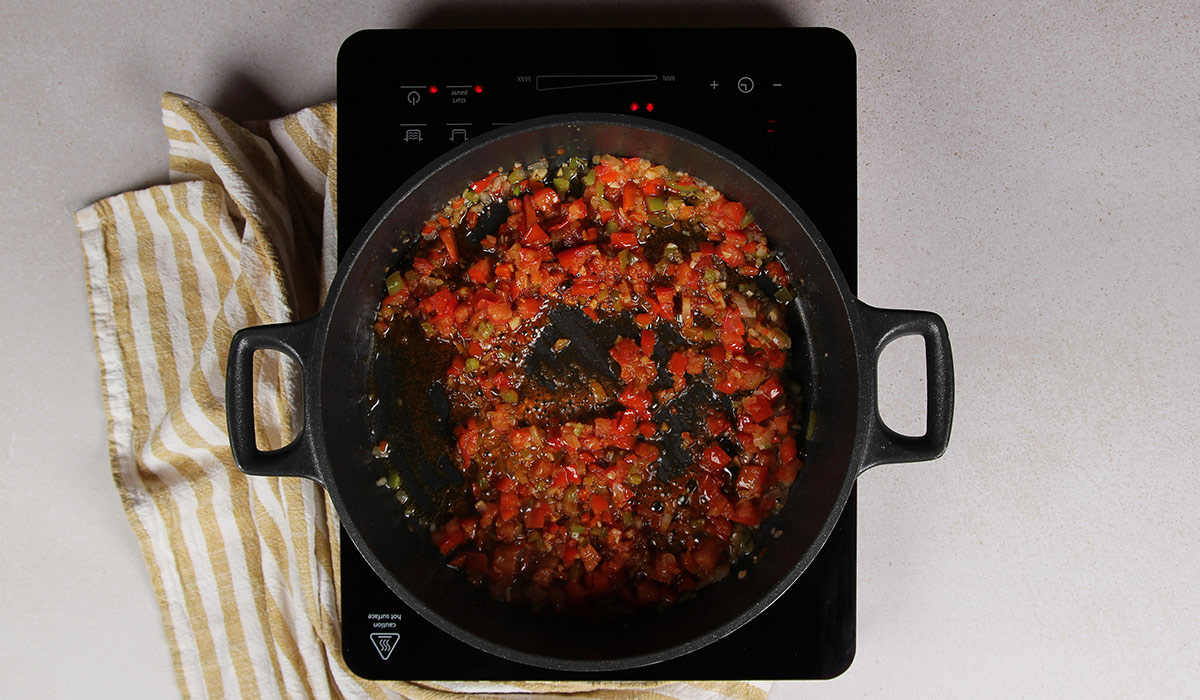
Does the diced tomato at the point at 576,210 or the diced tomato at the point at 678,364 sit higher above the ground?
the diced tomato at the point at 576,210

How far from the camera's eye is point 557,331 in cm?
116

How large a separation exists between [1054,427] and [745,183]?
0.62 metres

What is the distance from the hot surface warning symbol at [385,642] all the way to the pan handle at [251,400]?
303 mm

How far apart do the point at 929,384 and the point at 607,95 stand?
23.0 inches

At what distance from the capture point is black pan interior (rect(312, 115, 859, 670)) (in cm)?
105

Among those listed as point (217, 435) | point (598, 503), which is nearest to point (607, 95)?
point (598, 503)

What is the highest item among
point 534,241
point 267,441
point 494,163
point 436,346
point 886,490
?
point 494,163

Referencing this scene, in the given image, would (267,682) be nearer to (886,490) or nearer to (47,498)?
(47,498)

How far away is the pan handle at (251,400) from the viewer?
922 millimetres

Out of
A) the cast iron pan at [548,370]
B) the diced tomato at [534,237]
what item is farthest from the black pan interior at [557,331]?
the diced tomato at [534,237]

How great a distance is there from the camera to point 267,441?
1161 mm

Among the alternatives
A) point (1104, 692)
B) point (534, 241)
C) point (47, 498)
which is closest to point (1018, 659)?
point (1104, 692)

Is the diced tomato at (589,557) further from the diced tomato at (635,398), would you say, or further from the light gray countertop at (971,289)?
the light gray countertop at (971,289)

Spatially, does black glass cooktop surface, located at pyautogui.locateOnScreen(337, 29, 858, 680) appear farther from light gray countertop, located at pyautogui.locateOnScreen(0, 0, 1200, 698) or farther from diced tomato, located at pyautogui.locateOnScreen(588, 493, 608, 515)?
diced tomato, located at pyautogui.locateOnScreen(588, 493, 608, 515)
